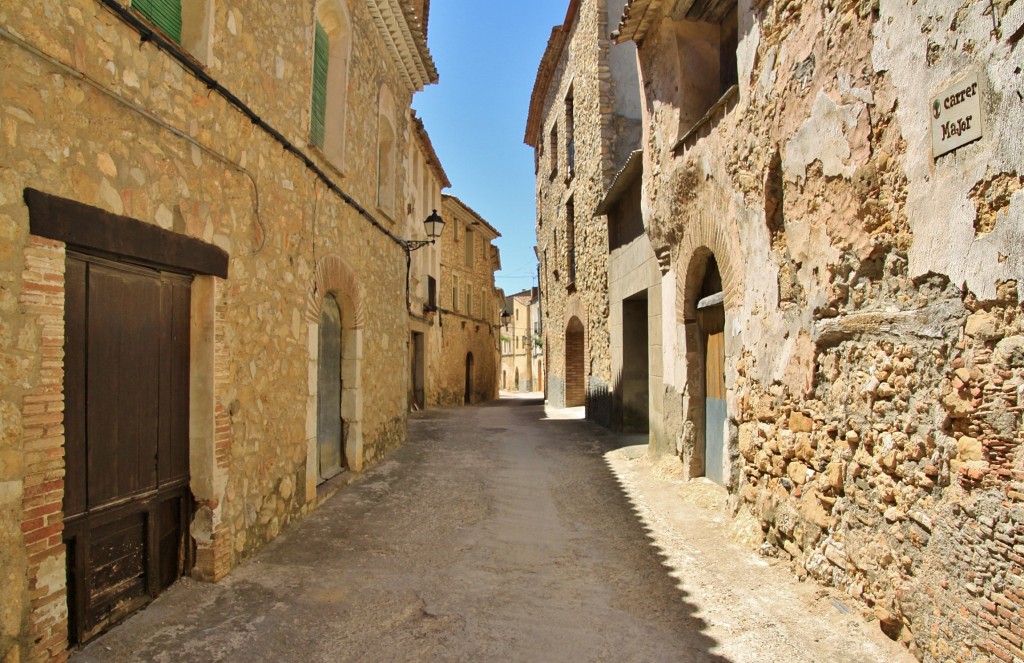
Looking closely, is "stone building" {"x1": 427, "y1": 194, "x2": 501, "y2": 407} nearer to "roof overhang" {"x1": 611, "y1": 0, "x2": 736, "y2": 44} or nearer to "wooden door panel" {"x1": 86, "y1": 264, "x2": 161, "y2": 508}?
"roof overhang" {"x1": 611, "y1": 0, "x2": 736, "y2": 44}

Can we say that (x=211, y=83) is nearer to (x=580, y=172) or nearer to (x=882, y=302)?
(x=882, y=302)

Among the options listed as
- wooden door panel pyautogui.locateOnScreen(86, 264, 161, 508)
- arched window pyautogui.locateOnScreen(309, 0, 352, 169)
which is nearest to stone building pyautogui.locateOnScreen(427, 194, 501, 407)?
arched window pyautogui.locateOnScreen(309, 0, 352, 169)

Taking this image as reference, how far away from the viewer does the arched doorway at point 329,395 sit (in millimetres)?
6082

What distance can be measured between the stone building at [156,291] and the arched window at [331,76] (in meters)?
0.02

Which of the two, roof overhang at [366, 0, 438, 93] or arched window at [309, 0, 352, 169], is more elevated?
roof overhang at [366, 0, 438, 93]

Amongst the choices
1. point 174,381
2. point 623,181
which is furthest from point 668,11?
point 174,381

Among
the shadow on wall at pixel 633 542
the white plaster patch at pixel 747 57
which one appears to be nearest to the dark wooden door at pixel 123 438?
the shadow on wall at pixel 633 542

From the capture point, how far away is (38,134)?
254 centimetres

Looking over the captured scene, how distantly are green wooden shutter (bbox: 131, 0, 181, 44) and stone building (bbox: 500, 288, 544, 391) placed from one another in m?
36.3

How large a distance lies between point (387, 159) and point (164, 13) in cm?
505

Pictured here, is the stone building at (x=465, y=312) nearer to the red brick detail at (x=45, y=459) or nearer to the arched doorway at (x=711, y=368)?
the arched doorway at (x=711, y=368)

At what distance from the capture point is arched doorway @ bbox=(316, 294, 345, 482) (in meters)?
6.08

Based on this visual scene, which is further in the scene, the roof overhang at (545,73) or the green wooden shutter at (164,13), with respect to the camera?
the roof overhang at (545,73)

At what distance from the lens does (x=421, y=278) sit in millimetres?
16797
